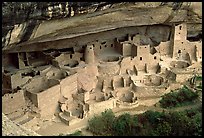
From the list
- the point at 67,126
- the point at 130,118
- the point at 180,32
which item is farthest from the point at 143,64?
the point at 67,126

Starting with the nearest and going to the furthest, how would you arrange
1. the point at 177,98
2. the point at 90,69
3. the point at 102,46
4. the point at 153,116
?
the point at 153,116
the point at 177,98
the point at 90,69
the point at 102,46

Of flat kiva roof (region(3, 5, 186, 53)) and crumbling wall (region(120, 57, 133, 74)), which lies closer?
flat kiva roof (region(3, 5, 186, 53))

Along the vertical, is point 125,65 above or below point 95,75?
above

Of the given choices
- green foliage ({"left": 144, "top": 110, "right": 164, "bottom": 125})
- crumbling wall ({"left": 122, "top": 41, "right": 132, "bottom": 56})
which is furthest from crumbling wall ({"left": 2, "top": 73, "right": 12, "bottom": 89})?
crumbling wall ({"left": 122, "top": 41, "right": 132, "bottom": 56})

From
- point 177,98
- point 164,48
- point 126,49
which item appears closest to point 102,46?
point 126,49

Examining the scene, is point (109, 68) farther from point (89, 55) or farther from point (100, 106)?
point (100, 106)

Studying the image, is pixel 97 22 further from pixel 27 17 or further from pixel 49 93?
pixel 27 17

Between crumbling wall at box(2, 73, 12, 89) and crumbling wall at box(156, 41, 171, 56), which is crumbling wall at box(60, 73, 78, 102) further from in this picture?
crumbling wall at box(156, 41, 171, 56)
